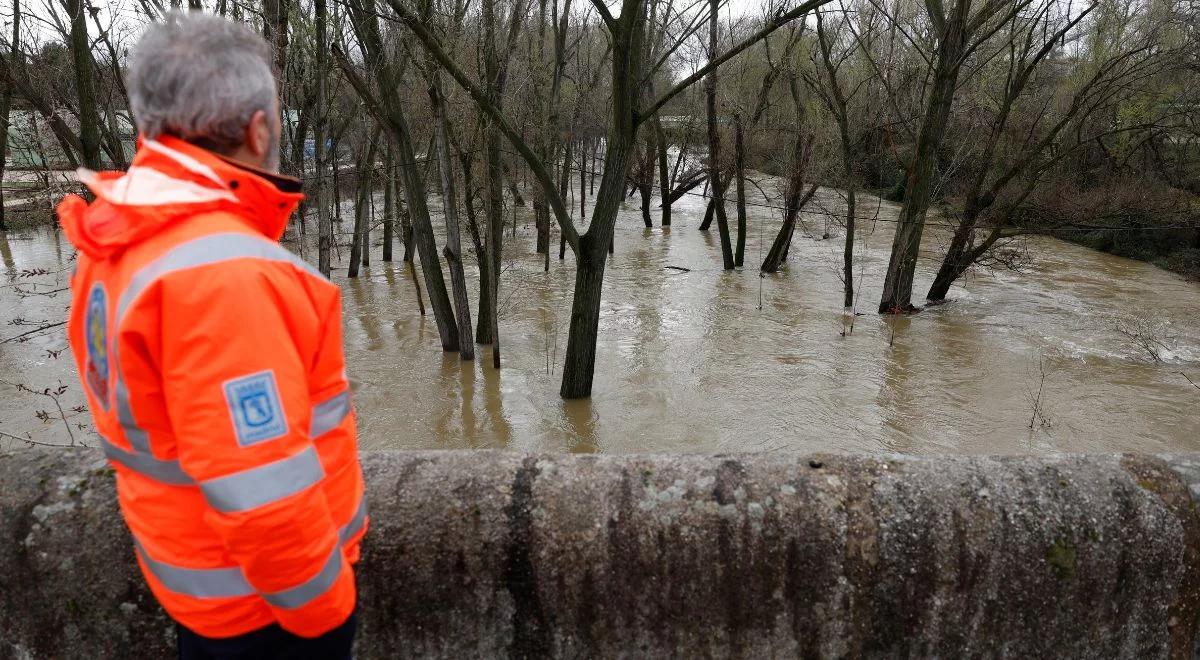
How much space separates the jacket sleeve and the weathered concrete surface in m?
0.70

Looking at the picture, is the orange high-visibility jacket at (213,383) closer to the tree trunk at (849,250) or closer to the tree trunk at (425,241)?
the tree trunk at (425,241)

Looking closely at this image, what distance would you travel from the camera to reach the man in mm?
1092

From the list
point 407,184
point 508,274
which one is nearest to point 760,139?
point 508,274

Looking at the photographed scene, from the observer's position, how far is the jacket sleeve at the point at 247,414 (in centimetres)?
108

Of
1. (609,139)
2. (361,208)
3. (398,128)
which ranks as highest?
(398,128)

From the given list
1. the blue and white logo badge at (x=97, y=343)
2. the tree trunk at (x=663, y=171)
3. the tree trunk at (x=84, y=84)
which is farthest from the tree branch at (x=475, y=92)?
the tree trunk at (x=663, y=171)

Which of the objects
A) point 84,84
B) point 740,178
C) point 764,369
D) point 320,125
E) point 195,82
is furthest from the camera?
point 740,178

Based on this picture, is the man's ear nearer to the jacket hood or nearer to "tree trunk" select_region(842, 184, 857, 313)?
the jacket hood

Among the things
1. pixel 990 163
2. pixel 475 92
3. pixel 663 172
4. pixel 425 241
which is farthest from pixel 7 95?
pixel 990 163

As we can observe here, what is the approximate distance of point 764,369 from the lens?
10.4m

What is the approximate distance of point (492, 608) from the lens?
1837 mm

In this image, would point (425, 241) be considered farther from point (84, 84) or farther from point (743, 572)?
point (743, 572)

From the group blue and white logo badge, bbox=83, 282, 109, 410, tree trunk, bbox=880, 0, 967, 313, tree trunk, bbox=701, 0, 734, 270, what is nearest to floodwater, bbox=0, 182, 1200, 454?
tree trunk, bbox=880, 0, 967, 313

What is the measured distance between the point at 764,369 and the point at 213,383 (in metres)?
9.72
